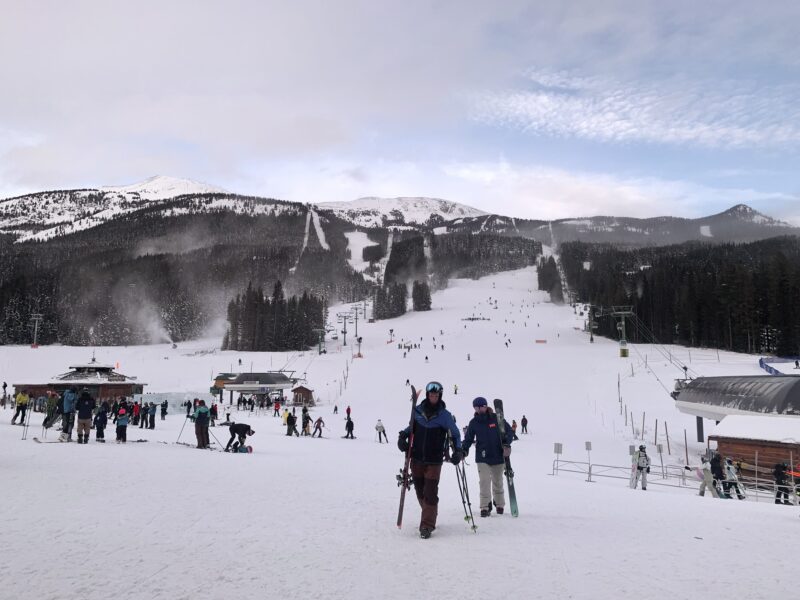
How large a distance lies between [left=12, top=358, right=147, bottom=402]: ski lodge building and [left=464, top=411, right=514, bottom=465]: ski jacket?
4073 cm

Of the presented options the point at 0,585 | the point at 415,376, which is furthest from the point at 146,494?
the point at 415,376

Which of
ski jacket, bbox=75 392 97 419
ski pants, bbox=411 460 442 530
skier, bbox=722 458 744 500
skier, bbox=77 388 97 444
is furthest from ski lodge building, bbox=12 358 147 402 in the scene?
ski pants, bbox=411 460 442 530

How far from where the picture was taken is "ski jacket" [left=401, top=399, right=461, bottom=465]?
6.05m

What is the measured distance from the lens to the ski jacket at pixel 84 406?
43.8 feet

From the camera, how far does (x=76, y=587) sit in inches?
149

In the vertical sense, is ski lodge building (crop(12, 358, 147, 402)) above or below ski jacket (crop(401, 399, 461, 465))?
below

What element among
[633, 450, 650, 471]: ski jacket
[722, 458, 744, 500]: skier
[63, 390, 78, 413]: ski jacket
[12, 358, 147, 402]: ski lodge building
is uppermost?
[63, 390, 78, 413]: ski jacket

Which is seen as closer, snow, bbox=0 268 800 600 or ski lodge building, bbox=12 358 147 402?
snow, bbox=0 268 800 600

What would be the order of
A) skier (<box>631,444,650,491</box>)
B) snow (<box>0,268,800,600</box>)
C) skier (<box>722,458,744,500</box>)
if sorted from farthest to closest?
skier (<box>631,444,650,491</box>) < skier (<box>722,458,744,500</box>) < snow (<box>0,268,800,600</box>)

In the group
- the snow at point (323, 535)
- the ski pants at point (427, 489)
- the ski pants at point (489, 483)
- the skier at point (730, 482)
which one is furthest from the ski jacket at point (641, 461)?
the ski pants at point (427, 489)

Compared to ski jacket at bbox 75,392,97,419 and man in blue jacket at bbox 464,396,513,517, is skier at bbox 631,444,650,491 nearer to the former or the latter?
man in blue jacket at bbox 464,396,513,517

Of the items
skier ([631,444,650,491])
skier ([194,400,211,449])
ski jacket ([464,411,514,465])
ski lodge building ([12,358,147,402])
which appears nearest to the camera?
ski jacket ([464,411,514,465])

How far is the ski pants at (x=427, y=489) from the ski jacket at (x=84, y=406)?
10780 mm

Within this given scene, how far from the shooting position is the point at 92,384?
43344 millimetres
